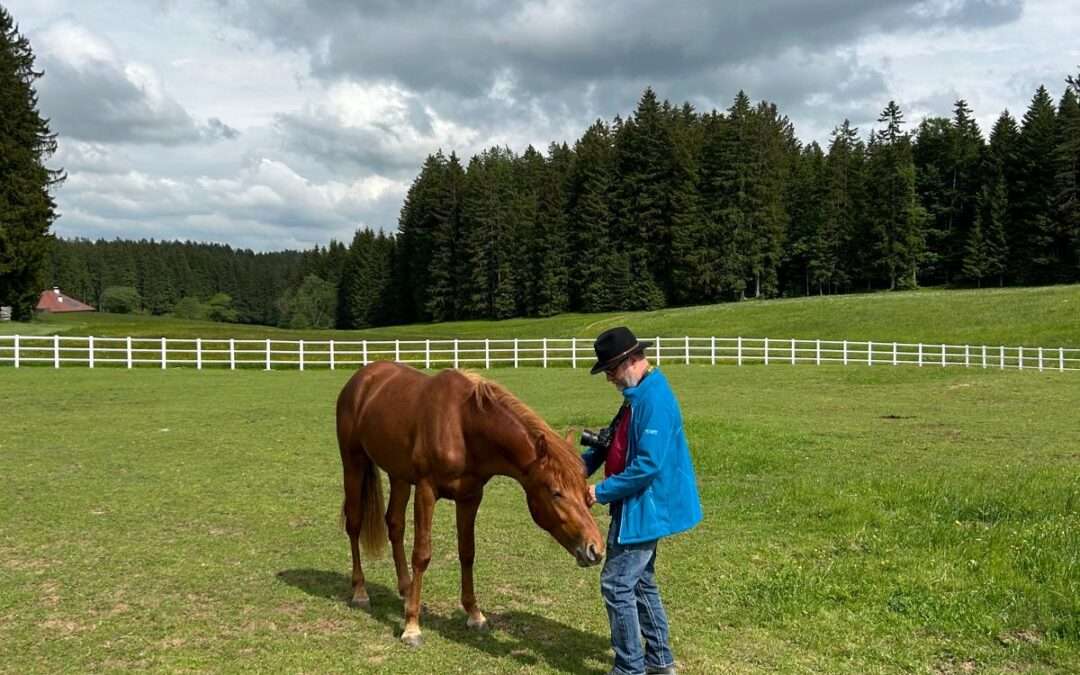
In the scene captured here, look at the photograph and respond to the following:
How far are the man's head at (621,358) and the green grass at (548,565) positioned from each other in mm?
1799

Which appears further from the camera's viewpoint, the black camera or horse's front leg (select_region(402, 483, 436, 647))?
horse's front leg (select_region(402, 483, 436, 647))

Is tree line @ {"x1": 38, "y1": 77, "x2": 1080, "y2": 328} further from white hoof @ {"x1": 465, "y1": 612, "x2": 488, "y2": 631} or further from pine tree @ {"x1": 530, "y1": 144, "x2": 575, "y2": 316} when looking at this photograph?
white hoof @ {"x1": 465, "y1": 612, "x2": 488, "y2": 631}

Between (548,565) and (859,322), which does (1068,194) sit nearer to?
(859,322)

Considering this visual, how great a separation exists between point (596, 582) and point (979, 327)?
45.1m

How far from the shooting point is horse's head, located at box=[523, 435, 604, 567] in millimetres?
4125

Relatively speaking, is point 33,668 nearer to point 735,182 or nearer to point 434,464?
point 434,464

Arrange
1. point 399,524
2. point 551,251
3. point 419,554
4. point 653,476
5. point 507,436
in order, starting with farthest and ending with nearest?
point 551,251 < point 399,524 < point 419,554 < point 507,436 < point 653,476

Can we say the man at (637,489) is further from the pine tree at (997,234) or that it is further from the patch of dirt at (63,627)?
the pine tree at (997,234)

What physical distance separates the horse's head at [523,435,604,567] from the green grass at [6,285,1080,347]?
A: 41.3m

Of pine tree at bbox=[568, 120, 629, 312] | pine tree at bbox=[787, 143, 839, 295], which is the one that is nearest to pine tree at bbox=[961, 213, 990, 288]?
pine tree at bbox=[787, 143, 839, 295]

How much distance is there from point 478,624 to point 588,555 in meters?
1.54

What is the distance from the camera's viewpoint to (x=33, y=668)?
448 cm

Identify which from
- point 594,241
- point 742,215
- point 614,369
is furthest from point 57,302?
point 614,369

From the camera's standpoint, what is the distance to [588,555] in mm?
4078
